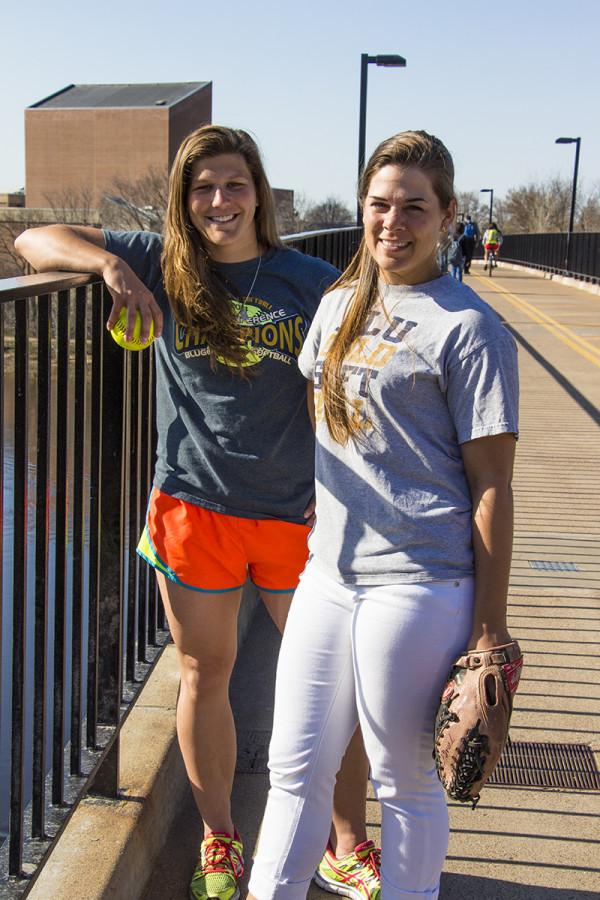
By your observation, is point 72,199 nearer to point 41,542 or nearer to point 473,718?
point 41,542

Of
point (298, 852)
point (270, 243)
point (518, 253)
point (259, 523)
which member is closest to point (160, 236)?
point (270, 243)

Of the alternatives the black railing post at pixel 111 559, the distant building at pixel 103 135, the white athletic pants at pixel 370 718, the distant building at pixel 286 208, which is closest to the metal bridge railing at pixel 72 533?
the black railing post at pixel 111 559

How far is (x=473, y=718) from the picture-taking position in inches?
77.7

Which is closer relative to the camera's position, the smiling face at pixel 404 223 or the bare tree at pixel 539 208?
the smiling face at pixel 404 223

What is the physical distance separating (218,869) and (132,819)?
0.25 meters

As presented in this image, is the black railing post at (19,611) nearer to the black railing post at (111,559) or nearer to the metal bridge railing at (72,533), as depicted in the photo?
Result: the metal bridge railing at (72,533)

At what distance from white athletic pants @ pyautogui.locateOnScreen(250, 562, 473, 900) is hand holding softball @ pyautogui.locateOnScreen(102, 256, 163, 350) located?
718 millimetres

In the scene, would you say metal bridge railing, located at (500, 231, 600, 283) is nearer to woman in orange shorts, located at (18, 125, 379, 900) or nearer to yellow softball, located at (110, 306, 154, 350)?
woman in orange shorts, located at (18, 125, 379, 900)

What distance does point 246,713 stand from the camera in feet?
12.2

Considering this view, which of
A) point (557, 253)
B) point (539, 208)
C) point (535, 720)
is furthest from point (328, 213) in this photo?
point (535, 720)

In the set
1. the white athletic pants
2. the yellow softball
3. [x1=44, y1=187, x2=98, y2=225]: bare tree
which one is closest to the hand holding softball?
the yellow softball

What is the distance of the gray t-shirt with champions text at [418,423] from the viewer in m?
2.02

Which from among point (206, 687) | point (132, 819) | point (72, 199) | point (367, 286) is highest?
point (72, 199)

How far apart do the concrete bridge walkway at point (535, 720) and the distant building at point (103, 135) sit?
71371mm
